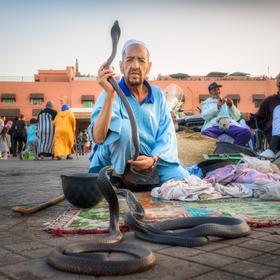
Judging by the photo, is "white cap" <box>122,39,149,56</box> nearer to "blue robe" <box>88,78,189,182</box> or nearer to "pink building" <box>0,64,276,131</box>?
"blue robe" <box>88,78,189,182</box>

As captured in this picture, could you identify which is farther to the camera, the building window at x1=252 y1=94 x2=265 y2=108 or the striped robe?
the building window at x1=252 y1=94 x2=265 y2=108

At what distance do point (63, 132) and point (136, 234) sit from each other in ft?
32.1

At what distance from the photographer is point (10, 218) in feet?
9.33

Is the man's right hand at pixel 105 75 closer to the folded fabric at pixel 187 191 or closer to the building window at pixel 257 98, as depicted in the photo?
the folded fabric at pixel 187 191

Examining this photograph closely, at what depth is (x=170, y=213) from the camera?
2830mm

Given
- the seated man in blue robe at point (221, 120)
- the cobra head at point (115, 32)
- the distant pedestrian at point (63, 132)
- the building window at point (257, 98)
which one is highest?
the building window at point (257, 98)

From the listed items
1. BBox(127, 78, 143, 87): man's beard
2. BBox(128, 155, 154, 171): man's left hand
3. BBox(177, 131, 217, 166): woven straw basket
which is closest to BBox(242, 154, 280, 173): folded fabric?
BBox(128, 155, 154, 171): man's left hand

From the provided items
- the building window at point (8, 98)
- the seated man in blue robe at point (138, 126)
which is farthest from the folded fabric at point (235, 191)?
the building window at point (8, 98)

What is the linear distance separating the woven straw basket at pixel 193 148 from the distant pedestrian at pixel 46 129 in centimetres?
480

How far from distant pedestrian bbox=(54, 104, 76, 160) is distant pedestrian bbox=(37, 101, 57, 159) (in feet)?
0.48

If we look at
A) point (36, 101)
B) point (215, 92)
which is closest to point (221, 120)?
point (215, 92)

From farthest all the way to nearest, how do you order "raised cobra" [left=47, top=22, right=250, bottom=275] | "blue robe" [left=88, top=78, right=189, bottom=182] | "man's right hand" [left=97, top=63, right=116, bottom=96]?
"blue robe" [left=88, top=78, right=189, bottom=182] → "man's right hand" [left=97, top=63, right=116, bottom=96] → "raised cobra" [left=47, top=22, right=250, bottom=275]

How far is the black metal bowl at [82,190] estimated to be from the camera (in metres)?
3.05

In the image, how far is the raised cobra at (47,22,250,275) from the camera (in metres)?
1.63
